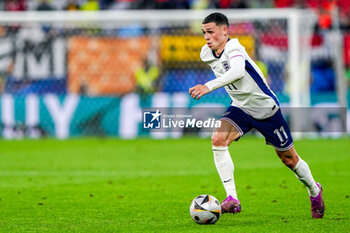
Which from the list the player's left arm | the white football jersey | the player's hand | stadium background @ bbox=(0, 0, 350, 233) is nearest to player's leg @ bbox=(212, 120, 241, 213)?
the white football jersey

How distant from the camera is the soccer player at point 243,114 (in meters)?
6.82

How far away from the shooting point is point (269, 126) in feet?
22.7

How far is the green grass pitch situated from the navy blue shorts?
0.69 m

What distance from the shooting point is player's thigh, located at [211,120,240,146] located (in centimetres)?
702

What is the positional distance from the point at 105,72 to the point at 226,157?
1134 centimetres

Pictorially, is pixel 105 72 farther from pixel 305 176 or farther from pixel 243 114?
pixel 305 176

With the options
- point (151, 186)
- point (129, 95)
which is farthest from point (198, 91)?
point (129, 95)

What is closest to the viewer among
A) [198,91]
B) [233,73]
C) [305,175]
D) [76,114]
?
[198,91]

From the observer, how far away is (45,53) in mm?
18047

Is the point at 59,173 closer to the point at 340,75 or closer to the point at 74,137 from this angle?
the point at 74,137

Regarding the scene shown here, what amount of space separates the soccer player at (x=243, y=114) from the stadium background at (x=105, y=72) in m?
9.89

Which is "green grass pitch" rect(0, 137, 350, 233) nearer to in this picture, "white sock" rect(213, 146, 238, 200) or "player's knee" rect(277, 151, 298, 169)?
"white sock" rect(213, 146, 238, 200)

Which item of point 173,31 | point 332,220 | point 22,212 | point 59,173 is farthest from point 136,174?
point 173,31

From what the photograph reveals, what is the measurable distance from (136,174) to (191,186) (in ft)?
5.51
